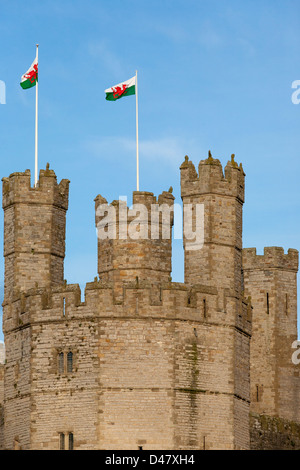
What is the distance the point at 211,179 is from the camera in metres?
97.6

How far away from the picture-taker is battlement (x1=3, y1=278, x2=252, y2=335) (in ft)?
307

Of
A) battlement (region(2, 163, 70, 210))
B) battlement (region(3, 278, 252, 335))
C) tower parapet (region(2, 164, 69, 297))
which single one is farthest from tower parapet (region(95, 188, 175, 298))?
battlement (region(2, 163, 70, 210))

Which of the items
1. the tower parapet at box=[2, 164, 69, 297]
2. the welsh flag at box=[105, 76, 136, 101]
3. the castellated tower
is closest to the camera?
the tower parapet at box=[2, 164, 69, 297]

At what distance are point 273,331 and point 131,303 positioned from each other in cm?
1784

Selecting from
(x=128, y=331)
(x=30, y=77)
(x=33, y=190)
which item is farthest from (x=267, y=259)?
(x=128, y=331)

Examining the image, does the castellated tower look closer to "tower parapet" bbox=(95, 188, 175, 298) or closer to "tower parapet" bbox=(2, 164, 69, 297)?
"tower parapet" bbox=(95, 188, 175, 298)

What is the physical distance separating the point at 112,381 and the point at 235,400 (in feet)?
20.4

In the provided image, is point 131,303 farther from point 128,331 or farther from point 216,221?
point 216,221

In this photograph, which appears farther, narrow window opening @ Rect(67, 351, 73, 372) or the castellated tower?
the castellated tower

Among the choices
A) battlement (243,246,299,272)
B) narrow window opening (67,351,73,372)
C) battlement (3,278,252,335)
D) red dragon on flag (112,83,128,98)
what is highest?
red dragon on flag (112,83,128,98)

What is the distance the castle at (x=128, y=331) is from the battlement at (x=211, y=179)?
0.07 meters

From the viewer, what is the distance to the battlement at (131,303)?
307ft
